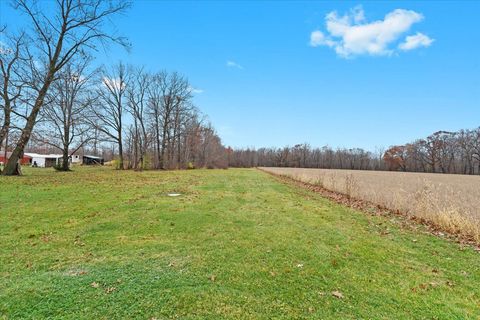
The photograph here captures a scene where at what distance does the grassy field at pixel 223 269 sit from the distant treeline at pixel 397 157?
76.6 metres

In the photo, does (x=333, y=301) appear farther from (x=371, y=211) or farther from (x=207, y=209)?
(x=371, y=211)

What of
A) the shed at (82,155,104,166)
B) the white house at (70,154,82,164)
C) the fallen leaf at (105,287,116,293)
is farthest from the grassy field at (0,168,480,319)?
the white house at (70,154,82,164)

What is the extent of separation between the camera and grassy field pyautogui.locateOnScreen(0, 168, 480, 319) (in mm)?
2953

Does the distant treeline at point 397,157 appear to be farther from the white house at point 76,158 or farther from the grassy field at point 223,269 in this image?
the grassy field at point 223,269

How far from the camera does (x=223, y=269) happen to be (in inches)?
154

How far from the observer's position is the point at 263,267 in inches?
160

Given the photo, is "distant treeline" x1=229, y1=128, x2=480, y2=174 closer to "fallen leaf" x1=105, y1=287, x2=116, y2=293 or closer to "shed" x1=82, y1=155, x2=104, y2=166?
"shed" x1=82, y1=155, x2=104, y2=166

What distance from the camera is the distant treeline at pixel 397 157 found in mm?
66312

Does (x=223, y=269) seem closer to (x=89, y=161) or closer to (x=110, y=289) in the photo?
(x=110, y=289)

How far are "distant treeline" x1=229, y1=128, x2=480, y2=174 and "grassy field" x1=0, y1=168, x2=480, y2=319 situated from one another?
76648 millimetres

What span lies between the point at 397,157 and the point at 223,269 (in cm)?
8489

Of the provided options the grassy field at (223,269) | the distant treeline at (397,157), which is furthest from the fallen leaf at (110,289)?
the distant treeline at (397,157)

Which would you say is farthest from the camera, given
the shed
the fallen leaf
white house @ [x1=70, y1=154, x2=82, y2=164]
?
white house @ [x1=70, y1=154, x2=82, y2=164]

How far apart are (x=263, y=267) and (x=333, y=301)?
1.17 m
